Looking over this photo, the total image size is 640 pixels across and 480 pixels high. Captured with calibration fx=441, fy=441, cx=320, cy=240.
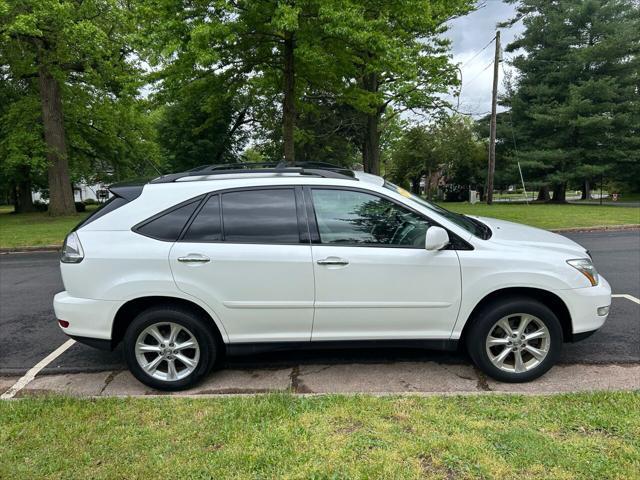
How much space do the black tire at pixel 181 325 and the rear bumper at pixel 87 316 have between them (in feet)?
0.60

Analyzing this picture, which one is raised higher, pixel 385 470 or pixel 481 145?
pixel 481 145

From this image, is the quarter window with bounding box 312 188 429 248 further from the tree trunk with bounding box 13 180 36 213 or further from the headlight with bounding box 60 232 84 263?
the tree trunk with bounding box 13 180 36 213

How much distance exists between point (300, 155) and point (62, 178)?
48.9 ft

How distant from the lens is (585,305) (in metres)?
3.47

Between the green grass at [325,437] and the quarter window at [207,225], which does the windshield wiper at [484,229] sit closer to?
the green grass at [325,437]

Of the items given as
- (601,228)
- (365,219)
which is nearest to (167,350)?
(365,219)

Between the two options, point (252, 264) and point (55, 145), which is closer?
point (252, 264)

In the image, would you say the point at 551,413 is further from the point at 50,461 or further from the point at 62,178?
the point at 62,178

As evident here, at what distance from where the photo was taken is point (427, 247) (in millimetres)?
3371

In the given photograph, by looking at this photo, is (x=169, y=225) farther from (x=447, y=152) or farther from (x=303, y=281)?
(x=447, y=152)

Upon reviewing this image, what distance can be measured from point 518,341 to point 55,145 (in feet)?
70.2

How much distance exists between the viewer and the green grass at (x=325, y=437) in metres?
2.45

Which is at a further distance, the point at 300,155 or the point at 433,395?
the point at 300,155

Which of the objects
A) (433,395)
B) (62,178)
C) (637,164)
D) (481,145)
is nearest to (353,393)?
(433,395)
